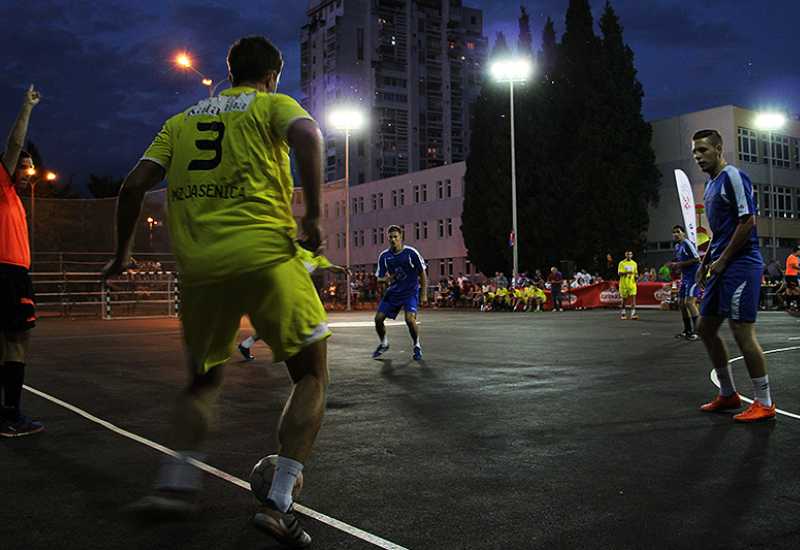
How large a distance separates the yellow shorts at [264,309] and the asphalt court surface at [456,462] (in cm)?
78

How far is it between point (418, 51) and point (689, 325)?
91.4m

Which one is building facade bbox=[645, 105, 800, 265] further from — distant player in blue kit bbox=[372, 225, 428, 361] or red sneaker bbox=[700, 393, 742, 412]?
red sneaker bbox=[700, 393, 742, 412]

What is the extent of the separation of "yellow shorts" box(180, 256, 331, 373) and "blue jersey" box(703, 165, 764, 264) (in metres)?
3.89

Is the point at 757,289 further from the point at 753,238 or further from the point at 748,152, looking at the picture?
the point at 748,152

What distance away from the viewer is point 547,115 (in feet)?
152

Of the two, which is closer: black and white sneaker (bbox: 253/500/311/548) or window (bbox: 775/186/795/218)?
black and white sneaker (bbox: 253/500/311/548)

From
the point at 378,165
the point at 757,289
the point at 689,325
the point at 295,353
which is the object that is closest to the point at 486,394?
the point at 757,289

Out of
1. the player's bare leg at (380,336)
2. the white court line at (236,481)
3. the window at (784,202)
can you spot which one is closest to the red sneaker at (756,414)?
the white court line at (236,481)

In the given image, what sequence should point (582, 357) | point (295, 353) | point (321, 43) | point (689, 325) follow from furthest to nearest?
1. point (321, 43)
2. point (689, 325)
3. point (582, 357)
4. point (295, 353)

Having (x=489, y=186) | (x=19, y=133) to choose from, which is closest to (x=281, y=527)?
(x=19, y=133)

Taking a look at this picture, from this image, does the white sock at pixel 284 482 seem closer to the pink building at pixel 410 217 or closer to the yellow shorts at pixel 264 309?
the yellow shorts at pixel 264 309

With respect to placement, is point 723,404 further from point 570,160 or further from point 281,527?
point 570,160

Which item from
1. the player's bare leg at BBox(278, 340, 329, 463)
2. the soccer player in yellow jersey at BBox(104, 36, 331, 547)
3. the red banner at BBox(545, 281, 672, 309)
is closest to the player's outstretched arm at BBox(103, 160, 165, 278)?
the soccer player in yellow jersey at BBox(104, 36, 331, 547)

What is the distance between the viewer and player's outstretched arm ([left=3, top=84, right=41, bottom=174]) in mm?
→ 5410
